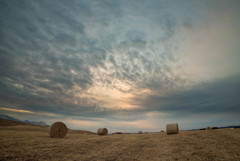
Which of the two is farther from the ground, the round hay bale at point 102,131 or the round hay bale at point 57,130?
the round hay bale at point 57,130

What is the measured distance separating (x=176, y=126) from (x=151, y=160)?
1373cm

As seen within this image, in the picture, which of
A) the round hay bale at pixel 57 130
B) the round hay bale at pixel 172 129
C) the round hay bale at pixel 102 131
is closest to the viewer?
the round hay bale at pixel 57 130

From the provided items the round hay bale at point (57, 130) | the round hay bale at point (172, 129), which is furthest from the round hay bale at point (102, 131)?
the round hay bale at point (172, 129)

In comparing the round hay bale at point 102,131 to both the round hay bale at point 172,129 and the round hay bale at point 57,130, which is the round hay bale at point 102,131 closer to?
the round hay bale at point 57,130

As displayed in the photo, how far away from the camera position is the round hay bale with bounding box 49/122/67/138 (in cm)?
1602

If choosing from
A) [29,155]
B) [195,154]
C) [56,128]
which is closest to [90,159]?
[29,155]

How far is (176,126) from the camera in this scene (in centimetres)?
1878

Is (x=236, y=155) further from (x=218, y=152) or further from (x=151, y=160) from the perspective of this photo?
Result: (x=151, y=160)

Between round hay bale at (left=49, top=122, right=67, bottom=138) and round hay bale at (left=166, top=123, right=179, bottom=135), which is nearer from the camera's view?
round hay bale at (left=49, top=122, right=67, bottom=138)

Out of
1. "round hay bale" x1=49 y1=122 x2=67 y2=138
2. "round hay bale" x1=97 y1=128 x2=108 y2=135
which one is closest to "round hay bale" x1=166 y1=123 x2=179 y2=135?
"round hay bale" x1=97 y1=128 x2=108 y2=135

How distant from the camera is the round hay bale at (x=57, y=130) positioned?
1602cm

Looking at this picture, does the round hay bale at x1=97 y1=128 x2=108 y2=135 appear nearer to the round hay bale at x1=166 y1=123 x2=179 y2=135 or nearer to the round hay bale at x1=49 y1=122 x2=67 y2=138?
the round hay bale at x1=49 y1=122 x2=67 y2=138

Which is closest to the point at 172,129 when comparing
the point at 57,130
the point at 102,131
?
the point at 102,131

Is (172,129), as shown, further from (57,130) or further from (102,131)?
(57,130)
